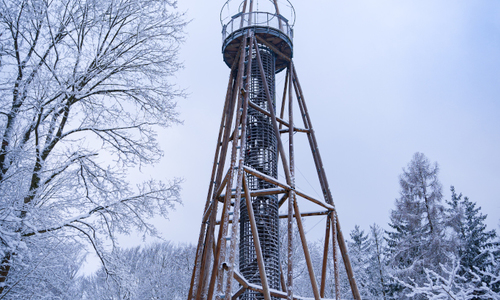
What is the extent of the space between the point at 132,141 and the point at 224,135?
2.74 m

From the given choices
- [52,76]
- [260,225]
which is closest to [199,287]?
[260,225]

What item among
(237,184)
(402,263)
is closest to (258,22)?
(237,184)

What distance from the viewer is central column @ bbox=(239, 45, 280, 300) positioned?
8625 millimetres

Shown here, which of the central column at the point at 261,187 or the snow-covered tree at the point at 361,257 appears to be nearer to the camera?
the central column at the point at 261,187

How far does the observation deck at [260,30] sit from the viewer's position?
10.7m

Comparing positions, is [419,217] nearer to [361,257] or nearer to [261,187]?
[361,257]

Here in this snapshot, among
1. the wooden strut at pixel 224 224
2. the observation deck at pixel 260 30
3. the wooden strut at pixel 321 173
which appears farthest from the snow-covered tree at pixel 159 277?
the observation deck at pixel 260 30

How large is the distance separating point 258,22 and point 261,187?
4.70 meters

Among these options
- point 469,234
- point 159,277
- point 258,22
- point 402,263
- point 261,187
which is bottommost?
point 159,277

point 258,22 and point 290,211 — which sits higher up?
point 258,22

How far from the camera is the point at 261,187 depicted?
959 centimetres

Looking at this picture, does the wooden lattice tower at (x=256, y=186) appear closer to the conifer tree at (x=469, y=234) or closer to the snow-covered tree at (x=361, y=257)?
the conifer tree at (x=469, y=234)

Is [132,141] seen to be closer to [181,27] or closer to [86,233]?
[86,233]

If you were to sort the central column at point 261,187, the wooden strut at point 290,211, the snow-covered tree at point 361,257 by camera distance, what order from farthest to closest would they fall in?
the snow-covered tree at point 361,257, the central column at point 261,187, the wooden strut at point 290,211
